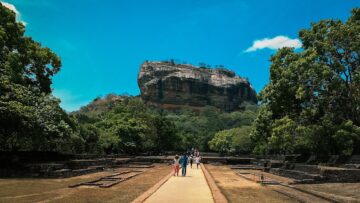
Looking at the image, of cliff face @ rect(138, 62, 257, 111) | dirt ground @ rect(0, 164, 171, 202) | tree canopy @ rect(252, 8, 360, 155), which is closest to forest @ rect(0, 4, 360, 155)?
tree canopy @ rect(252, 8, 360, 155)

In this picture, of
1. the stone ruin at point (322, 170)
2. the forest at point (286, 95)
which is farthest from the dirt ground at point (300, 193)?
the forest at point (286, 95)

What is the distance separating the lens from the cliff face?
159250 millimetres

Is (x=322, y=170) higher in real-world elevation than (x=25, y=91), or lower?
lower

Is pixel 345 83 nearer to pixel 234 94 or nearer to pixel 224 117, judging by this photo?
pixel 224 117

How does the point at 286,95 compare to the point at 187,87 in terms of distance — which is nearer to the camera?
the point at 286,95

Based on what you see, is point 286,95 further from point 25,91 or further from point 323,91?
point 25,91

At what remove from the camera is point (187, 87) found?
161 m

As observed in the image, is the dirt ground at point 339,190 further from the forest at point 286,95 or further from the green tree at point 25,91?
the green tree at point 25,91

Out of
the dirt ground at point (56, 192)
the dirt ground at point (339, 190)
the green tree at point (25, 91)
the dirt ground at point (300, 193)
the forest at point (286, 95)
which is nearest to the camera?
the dirt ground at point (56, 192)

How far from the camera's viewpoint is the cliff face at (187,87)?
159250 mm

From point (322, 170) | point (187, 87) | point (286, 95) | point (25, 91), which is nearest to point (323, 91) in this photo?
point (286, 95)

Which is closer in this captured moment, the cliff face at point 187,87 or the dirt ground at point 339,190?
the dirt ground at point 339,190

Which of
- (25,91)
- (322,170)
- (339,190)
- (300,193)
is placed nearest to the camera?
(300,193)

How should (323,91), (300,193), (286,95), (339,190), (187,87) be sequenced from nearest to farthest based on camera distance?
(300,193) → (339,190) → (323,91) → (286,95) → (187,87)
